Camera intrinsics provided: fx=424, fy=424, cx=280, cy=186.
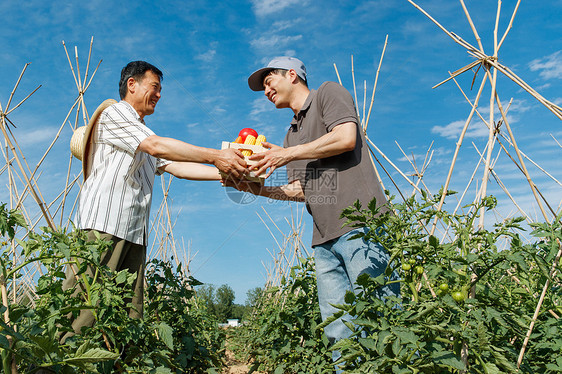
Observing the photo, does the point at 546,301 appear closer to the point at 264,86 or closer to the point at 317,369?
the point at 317,369

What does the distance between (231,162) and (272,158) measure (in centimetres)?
22

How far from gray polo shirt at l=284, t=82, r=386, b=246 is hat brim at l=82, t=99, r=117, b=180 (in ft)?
3.21

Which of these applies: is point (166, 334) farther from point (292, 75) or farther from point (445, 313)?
point (292, 75)

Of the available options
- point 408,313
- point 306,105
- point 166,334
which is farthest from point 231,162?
point 408,313

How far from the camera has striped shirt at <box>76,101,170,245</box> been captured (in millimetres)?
1902

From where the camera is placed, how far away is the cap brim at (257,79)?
212 centimetres

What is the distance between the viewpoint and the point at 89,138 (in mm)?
2031

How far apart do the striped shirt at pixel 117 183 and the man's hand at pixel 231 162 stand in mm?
358

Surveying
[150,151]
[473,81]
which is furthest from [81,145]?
[473,81]

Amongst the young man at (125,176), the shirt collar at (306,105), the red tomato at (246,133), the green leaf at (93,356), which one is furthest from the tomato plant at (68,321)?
the shirt collar at (306,105)

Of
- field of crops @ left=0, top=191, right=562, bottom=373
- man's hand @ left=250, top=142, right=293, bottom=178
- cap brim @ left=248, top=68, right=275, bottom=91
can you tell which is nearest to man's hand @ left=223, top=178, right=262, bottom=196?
man's hand @ left=250, top=142, right=293, bottom=178

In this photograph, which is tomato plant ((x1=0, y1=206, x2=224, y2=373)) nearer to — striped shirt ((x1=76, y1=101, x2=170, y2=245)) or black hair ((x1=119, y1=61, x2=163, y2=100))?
striped shirt ((x1=76, y1=101, x2=170, y2=245))

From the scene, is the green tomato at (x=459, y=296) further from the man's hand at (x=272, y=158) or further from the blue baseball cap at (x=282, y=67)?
the blue baseball cap at (x=282, y=67)

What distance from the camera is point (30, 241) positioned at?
125 cm
